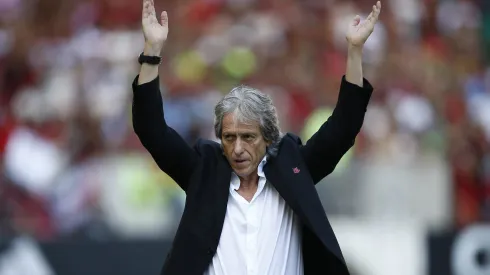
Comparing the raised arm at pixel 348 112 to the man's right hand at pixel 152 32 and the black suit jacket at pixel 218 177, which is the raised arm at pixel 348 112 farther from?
the man's right hand at pixel 152 32

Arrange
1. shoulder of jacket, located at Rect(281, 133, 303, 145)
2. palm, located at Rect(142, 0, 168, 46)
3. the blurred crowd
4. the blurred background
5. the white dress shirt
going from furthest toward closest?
1. the blurred crowd
2. the blurred background
3. shoulder of jacket, located at Rect(281, 133, 303, 145)
4. palm, located at Rect(142, 0, 168, 46)
5. the white dress shirt

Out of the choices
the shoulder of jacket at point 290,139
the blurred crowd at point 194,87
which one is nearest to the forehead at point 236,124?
the shoulder of jacket at point 290,139

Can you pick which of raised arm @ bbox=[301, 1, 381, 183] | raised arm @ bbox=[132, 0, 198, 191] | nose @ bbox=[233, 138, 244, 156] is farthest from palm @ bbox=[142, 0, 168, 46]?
raised arm @ bbox=[301, 1, 381, 183]

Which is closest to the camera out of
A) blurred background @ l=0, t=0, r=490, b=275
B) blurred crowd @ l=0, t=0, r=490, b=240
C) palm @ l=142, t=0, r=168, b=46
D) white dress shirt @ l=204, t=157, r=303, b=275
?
white dress shirt @ l=204, t=157, r=303, b=275

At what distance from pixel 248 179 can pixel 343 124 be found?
0.46m

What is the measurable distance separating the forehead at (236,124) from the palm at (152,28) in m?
0.41

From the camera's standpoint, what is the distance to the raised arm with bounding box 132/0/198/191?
4176 mm

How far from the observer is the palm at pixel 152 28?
14.0ft

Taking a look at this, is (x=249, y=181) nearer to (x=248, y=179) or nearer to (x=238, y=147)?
(x=248, y=179)

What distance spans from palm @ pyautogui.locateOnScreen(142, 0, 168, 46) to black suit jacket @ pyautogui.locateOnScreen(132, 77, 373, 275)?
0.58 ft

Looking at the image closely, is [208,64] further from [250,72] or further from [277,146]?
[277,146]

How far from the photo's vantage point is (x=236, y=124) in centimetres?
421

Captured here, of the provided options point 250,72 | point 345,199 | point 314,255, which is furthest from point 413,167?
point 314,255

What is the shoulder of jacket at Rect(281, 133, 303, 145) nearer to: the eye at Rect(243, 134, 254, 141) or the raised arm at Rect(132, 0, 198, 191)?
the eye at Rect(243, 134, 254, 141)
